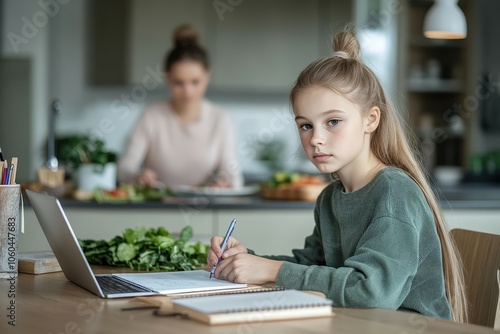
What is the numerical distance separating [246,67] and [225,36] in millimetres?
276

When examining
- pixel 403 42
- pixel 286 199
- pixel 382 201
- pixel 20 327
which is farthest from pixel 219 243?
pixel 403 42

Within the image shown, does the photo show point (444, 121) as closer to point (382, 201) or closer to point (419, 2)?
point (419, 2)

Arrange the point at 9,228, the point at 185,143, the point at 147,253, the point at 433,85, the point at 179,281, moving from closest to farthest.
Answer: the point at 179,281 → the point at 9,228 → the point at 147,253 → the point at 185,143 → the point at 433,85

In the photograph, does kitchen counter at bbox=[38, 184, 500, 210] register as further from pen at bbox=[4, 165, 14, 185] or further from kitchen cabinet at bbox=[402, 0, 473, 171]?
kitchen cabinet at bbox=[402, 0, 473, 171]

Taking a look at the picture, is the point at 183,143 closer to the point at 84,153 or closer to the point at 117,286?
the point at 84,153

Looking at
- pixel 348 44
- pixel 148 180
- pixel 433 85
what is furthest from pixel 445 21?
pixel 433 85

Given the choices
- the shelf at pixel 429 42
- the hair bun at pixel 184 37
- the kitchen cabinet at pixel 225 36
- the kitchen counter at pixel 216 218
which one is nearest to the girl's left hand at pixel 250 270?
the kitchen counter at pixel 216 218

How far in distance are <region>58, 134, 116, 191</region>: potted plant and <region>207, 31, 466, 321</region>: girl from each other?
2.02 meters

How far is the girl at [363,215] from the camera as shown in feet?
5.00

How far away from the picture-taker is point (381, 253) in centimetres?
152

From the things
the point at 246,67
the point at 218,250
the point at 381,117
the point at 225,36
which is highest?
the point at 225,36

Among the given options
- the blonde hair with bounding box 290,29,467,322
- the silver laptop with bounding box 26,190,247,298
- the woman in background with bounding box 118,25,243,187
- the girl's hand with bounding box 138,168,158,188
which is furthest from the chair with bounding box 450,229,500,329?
the woman in background with bounding box 118,25,243,187

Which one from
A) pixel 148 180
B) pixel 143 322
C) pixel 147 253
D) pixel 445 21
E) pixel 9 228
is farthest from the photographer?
pixel 148 180

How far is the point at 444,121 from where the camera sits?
675cm
